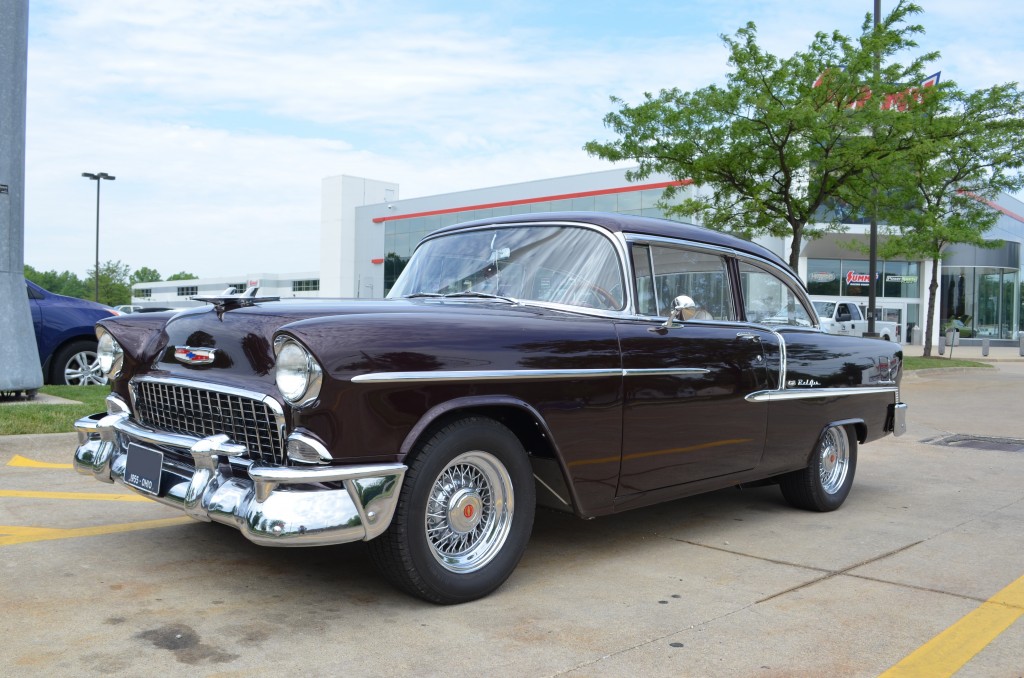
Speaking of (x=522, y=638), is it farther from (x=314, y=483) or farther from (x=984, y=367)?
(x=984, y=367)

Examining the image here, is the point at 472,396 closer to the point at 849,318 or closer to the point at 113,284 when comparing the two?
the point at 849,318

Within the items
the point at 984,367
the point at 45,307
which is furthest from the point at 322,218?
the point at 45,307

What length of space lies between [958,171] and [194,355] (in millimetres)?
24299

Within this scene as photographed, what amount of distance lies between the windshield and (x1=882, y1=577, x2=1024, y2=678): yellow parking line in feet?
6.27

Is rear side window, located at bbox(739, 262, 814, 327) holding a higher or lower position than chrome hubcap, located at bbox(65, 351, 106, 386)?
higher

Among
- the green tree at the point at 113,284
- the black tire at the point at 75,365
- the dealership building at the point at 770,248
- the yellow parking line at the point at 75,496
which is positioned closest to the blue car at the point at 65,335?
the black tire at the point at 75,365

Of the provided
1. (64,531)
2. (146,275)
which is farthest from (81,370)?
(146,275)

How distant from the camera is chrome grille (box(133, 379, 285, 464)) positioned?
10.7ft

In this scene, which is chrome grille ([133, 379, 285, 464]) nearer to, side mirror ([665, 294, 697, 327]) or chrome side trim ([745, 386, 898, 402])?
side mirror ([665, 294, 697, 327])

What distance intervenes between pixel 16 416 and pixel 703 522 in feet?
19.0

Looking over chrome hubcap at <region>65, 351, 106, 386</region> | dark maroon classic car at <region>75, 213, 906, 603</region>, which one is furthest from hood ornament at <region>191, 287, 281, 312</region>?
chrome hubcap at <region>65, 351, 106, 386</region>

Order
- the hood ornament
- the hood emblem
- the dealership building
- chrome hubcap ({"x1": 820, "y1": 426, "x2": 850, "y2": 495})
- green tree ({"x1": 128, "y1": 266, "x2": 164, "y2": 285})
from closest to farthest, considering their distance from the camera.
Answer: the hood emblem, the hood ornament, chrome hubcap ({"x1": 820, "y1": 426, "x2": 850, "y2": 495}), the dealership building, green tree ({"x1": 128, "y1": 266, "x2": 164, "y2": 285})

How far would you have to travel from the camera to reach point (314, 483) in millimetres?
3098

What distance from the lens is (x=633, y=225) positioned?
177 inches
